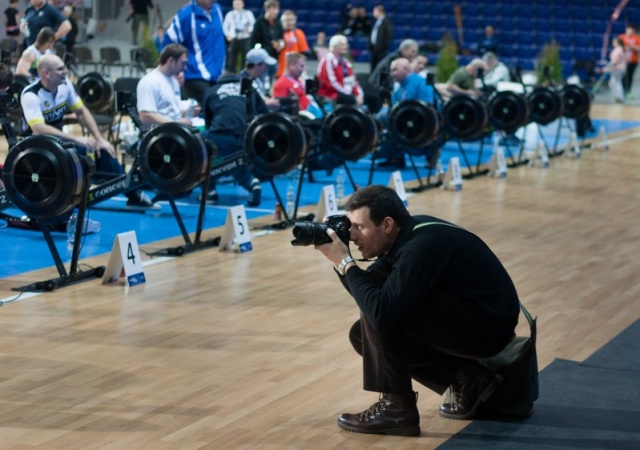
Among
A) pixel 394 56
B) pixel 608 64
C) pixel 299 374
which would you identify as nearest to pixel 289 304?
pixel 299 374

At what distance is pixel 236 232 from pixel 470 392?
3.28 meters

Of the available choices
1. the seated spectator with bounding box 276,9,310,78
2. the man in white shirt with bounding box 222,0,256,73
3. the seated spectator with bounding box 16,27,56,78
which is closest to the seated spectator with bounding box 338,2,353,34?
the man in white shirt with bounding box 222,0,256,73

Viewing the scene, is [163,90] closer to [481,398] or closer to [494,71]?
[481,398]

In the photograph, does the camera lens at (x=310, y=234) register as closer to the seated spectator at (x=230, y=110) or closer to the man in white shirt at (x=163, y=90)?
the man in white shirt at (x=163, y=90)

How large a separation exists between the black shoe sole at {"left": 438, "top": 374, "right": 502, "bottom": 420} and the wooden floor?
0.04m

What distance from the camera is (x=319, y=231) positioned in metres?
3.72

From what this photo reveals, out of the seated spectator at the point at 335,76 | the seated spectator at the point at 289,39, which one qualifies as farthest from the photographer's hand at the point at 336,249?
the seated spectator at the point at 289,39

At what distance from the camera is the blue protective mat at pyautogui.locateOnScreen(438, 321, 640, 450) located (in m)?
3.89

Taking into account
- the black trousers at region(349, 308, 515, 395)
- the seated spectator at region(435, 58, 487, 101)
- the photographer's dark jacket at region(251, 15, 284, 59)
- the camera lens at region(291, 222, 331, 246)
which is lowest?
the black trousers at region(349, 308, 515, 395)

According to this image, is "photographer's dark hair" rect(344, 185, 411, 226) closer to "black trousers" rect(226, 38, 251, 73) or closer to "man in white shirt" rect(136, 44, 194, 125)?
"man in white shirt" rect(136, 44, 194, 125)

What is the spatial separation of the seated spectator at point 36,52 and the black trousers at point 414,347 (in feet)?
21.4

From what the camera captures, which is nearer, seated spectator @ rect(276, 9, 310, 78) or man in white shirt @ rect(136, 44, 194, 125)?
man in white shirt @ rect(136, 44, 194, 125)

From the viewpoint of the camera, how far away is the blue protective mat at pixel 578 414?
3.89 meters

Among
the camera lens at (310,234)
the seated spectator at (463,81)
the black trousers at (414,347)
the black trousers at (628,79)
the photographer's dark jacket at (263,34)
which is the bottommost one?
the black trousers at (628,79)
